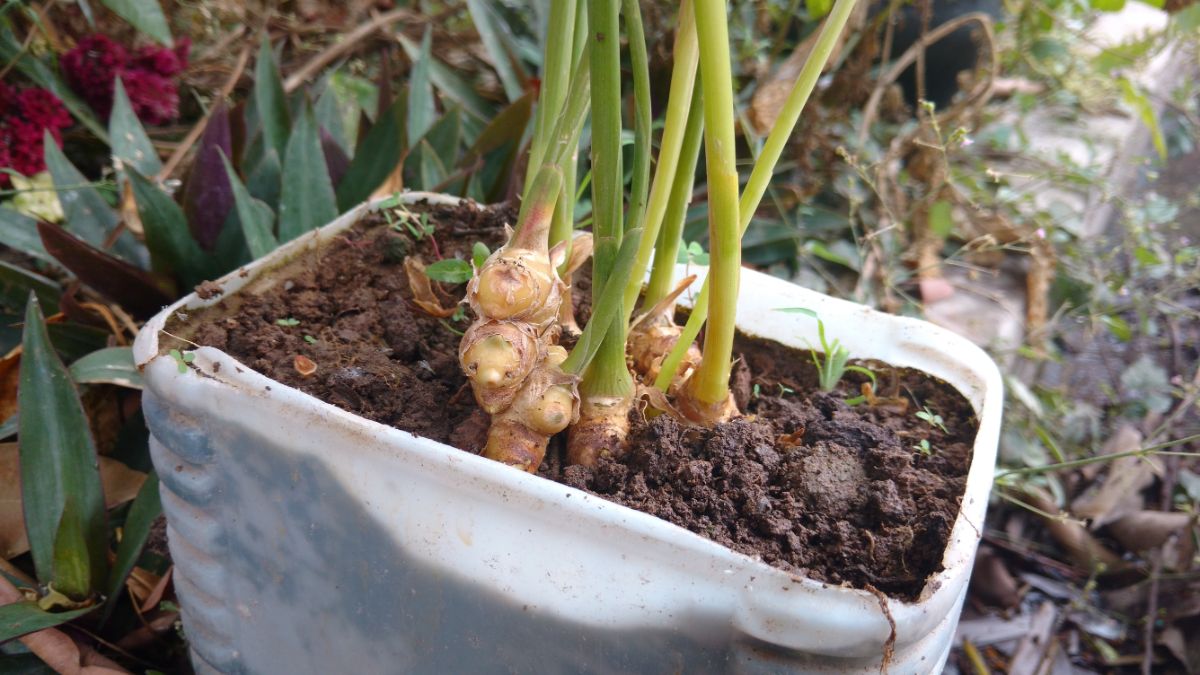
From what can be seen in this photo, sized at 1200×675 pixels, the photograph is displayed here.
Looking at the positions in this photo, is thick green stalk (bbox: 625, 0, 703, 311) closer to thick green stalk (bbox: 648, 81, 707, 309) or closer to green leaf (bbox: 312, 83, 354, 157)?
thick green stalk (bbox: 648, 81, 707, 309)

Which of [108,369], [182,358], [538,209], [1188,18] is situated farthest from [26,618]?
[1188,18]

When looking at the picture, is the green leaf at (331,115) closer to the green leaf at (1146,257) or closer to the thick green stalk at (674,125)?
the thick green stalk at (674,125)

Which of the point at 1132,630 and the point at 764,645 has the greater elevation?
the point at 764,645

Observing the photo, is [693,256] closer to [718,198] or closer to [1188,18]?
[718,198]

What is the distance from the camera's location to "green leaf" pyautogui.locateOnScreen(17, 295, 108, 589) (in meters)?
0.81

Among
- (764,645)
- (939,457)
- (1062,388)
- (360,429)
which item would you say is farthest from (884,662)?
(1062,388)

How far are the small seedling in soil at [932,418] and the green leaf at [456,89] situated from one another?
0.96 m

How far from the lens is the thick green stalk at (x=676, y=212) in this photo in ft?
2.03

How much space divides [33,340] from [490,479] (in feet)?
1.74

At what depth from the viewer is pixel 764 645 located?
18.8 inches

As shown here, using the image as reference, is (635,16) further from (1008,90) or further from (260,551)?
(1008,90)

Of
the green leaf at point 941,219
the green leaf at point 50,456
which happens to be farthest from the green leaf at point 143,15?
the green leaf at point 941,219

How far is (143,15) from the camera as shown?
3.79ft

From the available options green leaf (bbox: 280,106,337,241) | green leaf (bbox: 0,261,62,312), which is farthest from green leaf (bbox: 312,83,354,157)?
green leaf (bbox: 0,261,62,312)
